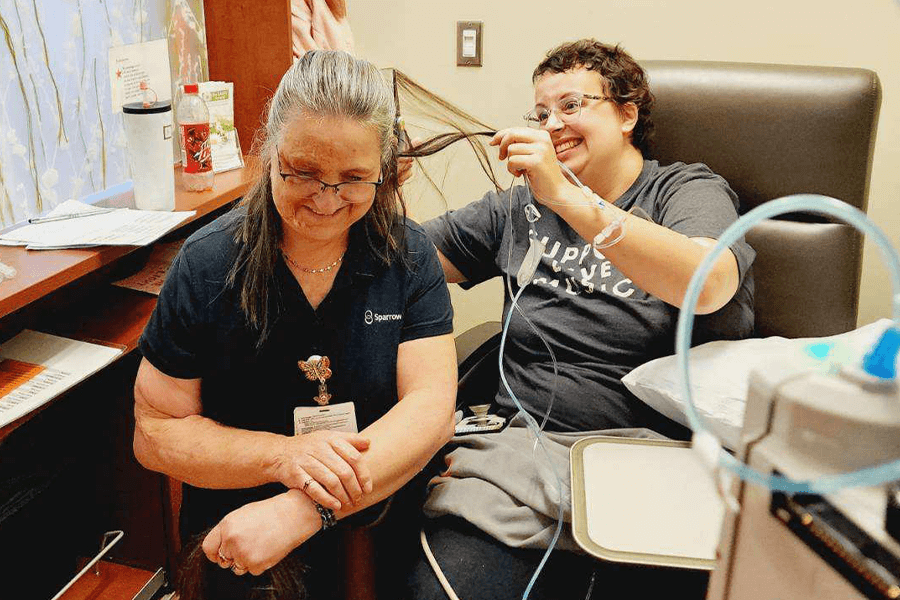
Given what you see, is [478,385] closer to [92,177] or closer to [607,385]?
[607,385]

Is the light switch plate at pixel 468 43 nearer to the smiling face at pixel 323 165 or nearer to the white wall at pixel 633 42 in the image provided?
the white wall at pixel 633 42

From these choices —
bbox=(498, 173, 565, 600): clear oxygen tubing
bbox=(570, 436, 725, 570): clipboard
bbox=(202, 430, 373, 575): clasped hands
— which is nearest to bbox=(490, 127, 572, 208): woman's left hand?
bbox=(498, 173, 565, 600): clear oxygen tubing

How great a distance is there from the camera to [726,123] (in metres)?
1.72

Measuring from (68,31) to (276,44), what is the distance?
0.54 m

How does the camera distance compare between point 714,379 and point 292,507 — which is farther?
point 714,379

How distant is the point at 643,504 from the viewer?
1132 millimetres

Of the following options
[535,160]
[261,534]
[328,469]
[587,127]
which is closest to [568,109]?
[587,127]

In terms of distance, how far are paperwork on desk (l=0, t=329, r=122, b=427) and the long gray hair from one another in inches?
14.2

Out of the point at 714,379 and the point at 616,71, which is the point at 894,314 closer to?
the point at 714,379

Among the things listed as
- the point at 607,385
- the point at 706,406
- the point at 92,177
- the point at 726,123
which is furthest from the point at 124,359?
the point at 726,123

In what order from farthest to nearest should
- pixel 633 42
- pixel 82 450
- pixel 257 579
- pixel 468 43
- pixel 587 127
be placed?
pixel 468 43
pixel 633 42
pixel 82 450
pixel 587 127
pixel 257 579

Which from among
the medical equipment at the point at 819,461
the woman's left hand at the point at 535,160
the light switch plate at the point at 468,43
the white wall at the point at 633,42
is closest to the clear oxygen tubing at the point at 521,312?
the woman's left hand at the point at 535,160

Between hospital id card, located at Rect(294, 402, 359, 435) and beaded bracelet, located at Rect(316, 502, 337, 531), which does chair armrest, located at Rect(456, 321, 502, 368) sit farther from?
beaded bracelet, located at Rect(316, 502, 337, 531)

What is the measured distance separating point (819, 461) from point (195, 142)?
1.69 metres
